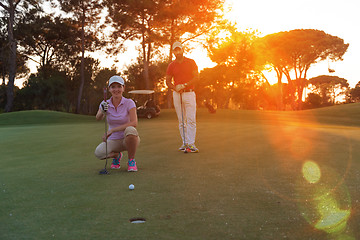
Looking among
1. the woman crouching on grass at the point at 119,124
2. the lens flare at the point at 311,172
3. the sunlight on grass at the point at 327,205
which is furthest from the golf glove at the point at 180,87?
the sunlight on grass at the point at 327,205

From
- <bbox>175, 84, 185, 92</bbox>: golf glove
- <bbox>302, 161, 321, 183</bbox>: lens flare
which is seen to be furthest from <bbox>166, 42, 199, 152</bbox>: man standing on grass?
<bbox>302, 161, 321, 183</bbox>: lens flare

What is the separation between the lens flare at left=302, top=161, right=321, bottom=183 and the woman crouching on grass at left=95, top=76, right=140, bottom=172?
2600 mm

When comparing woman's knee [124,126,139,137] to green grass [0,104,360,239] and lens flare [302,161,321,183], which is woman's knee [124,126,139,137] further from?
lens flare [302,161,321,183]

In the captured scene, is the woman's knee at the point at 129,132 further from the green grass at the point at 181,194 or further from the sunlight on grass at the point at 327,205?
the sunlight on grass at the point at 327,205

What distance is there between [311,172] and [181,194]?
241 cm

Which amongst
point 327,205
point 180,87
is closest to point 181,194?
point 327,205

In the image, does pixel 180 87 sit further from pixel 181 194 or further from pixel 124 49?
pixel 124 49

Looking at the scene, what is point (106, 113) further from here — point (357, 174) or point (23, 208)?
point (357, 174)

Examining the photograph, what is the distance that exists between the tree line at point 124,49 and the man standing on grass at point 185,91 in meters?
27.6

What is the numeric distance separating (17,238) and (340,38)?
5516cm

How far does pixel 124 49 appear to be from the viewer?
39344 millimetres

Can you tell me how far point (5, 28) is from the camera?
46094mm

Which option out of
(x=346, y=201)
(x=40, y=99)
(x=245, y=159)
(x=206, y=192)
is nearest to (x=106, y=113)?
(x=206, y=192)

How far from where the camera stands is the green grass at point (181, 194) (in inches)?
121
